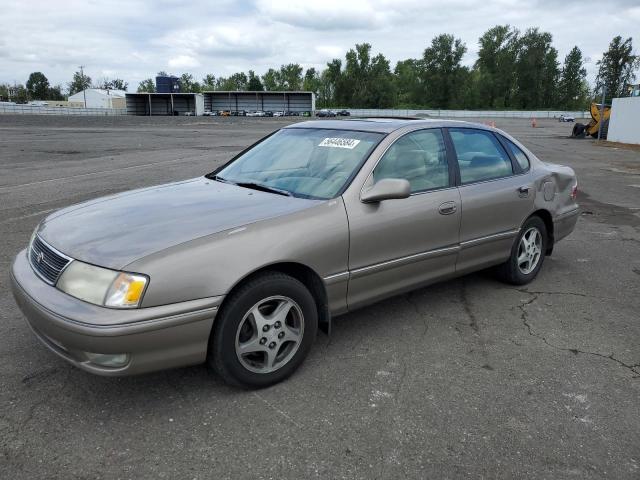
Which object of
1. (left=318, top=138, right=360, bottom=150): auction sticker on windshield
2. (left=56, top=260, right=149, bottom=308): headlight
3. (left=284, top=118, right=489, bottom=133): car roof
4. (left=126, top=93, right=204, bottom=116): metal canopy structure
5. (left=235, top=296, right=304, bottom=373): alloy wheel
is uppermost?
(left=126, top=93, right=204, bottom=116): metal canopy structure

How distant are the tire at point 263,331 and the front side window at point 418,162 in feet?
3.52

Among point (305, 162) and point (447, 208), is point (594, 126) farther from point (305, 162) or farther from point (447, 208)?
point (305, 162)

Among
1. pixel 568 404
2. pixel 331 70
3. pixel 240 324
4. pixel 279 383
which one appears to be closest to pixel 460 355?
pixel 568 404

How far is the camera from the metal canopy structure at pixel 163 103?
102875 millimetres

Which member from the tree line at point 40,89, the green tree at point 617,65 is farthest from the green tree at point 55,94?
the green tree at point 617,65

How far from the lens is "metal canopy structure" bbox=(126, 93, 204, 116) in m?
103

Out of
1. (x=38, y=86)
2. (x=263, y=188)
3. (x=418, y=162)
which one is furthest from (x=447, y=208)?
(x=38, y=86)

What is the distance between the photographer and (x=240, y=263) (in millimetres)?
2826

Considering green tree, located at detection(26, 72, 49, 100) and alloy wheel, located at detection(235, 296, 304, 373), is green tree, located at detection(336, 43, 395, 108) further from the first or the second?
alloy wheel, located at detection(235, 296, 304, 373)

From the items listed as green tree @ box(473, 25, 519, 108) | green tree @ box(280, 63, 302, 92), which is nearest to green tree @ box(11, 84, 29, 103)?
green tree @ box(280, 63, 302, 92)

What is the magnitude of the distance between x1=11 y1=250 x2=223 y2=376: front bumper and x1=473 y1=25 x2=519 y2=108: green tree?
388ft

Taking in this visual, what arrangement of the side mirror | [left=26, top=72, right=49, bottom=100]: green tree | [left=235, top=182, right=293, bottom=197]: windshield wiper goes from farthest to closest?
[left=26, top=72, right=49, bottom=100]: green tree → [left=235, top=182, right=293, bottom=197]: windshield wiper → the side mirror

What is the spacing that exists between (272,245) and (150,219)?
0.75 meters

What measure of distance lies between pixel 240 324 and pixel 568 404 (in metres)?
1.90
